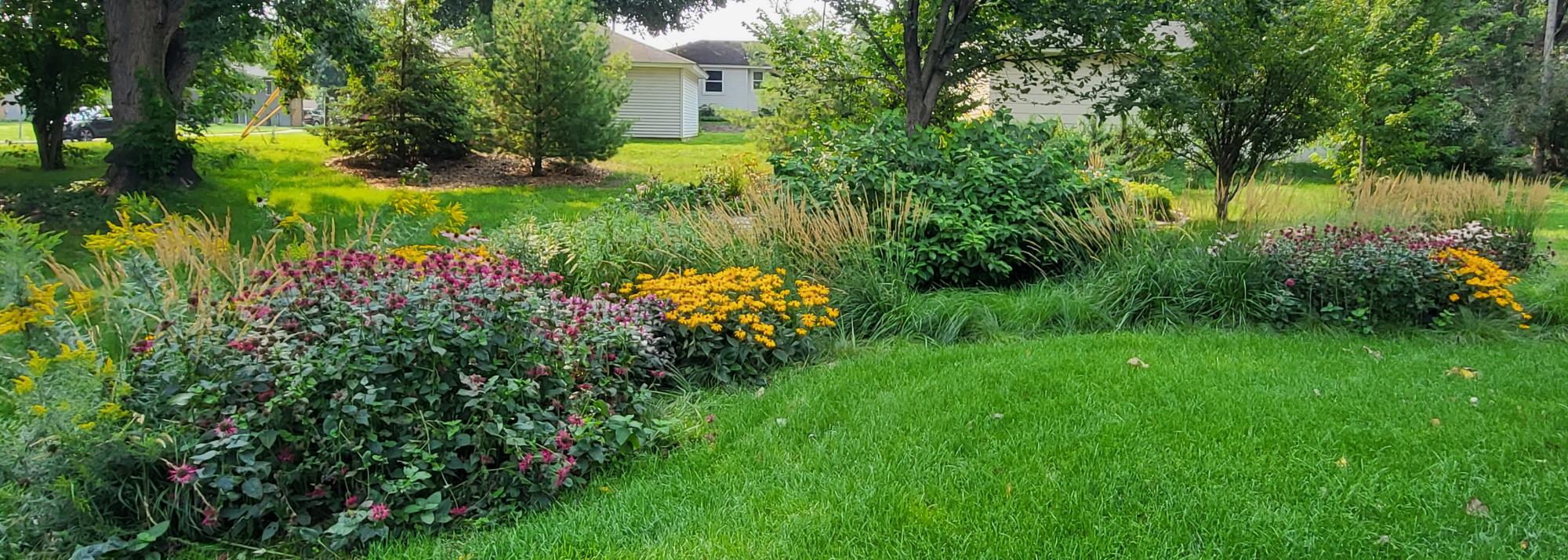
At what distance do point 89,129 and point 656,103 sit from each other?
16.3 meters

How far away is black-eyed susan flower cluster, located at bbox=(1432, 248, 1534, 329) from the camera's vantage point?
4.86 meters

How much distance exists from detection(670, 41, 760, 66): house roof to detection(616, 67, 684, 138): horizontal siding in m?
13.5

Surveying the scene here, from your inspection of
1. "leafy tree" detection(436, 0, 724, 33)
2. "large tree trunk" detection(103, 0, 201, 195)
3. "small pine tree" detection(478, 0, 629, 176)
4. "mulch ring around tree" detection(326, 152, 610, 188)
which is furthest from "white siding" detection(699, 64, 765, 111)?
"large tree trunk" detection(103, 0, 201, 195)

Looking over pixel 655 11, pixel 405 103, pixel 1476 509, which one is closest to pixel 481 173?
pixel 405 103

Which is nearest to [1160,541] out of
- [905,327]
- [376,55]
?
[905,327]

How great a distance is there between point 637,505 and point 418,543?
668 millimetres

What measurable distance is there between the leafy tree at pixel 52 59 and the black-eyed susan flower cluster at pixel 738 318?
12.1m

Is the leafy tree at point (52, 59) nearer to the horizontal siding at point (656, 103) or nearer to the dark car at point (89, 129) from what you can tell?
the dark car at point (89, 129)

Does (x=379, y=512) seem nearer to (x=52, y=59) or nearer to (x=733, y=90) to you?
(x=52, y=59)

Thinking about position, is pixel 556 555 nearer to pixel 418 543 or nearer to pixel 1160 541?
pixel 418 543

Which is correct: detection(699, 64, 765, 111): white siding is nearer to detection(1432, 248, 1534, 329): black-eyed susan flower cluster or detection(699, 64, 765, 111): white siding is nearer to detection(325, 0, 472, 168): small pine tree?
detection(325, 0, 472, 168): small pine tree

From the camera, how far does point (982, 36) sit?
909cm

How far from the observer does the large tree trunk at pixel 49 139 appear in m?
13.5

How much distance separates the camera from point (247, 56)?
14.3 meters
